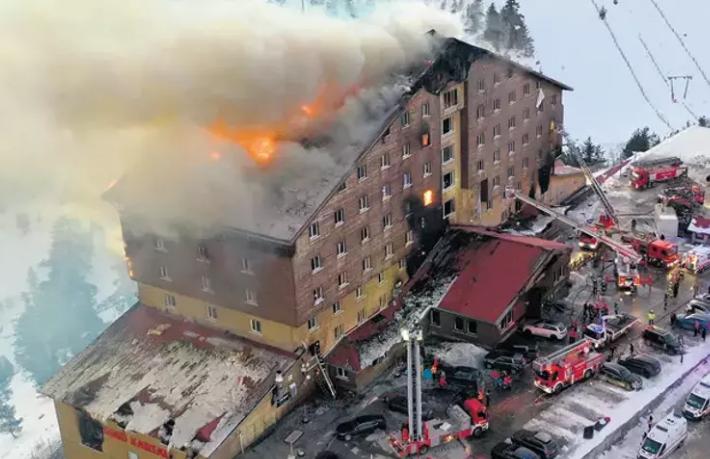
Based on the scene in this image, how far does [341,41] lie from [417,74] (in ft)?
15.8

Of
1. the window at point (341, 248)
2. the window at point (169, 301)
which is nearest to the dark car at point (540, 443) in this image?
the window at point (341, 248)

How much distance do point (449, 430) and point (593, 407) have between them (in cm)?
743

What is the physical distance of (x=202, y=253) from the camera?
4653cm

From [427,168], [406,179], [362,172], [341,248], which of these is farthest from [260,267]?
[427,168]

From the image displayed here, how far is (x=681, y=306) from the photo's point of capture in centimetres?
5153

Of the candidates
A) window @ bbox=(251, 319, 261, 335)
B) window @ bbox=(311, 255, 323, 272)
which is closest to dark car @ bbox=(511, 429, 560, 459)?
window @ bbox=(311, 255, 323, 272)

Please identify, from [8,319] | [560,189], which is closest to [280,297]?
[560,189]

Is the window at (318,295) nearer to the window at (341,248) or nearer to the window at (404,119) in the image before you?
the window at (341,248)

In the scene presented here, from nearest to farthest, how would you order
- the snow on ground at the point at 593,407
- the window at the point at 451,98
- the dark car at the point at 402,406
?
1. the snow on ground at the point at 593,407
2. the dark car at the point at 402,406
3. the window at the point at 451,98

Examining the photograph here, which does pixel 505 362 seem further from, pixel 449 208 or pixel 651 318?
pixel 449 208

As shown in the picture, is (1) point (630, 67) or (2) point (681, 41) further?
(2) point (681, 41)

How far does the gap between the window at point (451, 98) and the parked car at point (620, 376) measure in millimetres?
18031

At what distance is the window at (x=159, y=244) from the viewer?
157ft

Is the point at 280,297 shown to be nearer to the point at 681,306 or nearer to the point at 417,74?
the point at 417,74
